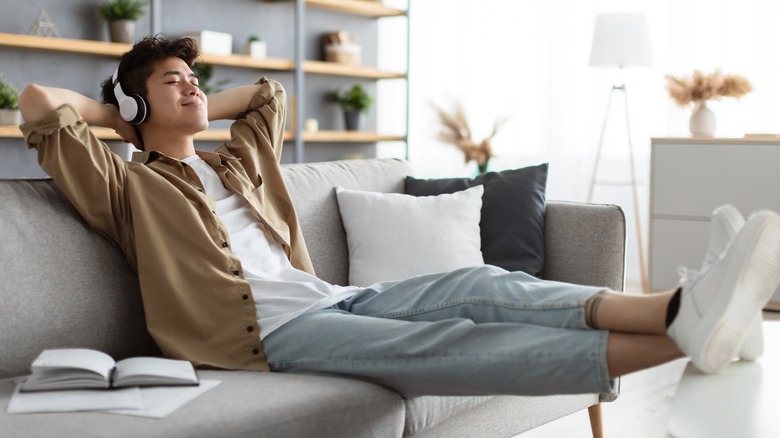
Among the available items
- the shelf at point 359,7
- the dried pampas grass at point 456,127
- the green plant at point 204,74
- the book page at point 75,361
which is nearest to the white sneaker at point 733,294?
the book page at point 75,361

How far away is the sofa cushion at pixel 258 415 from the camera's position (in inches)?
59.3

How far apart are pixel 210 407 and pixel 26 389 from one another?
1.19ft

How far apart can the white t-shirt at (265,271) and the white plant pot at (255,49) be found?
3.03m

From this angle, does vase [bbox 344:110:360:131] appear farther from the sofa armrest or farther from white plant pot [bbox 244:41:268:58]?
the sofa armrest

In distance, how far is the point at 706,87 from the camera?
473 cm

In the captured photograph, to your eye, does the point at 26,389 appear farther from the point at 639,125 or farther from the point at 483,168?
the point at 639,125

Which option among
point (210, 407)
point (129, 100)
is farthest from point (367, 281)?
point (210, 407)

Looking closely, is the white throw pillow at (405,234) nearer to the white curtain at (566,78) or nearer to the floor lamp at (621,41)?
the floor lamp at (621,41)

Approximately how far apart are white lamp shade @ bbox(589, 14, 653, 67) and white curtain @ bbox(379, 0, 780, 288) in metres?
0.40

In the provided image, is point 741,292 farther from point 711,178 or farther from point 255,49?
point 255,49

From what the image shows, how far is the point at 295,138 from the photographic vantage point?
5391 millimetres

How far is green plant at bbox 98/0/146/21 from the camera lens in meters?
4.51

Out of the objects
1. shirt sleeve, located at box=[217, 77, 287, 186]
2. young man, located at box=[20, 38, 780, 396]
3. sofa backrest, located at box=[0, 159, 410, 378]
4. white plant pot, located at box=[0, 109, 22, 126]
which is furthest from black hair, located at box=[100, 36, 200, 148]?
white plant pot, located at box=[0, 109, 22, 126]

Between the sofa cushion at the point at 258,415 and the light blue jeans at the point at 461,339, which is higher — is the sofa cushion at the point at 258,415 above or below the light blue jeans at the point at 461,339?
below
